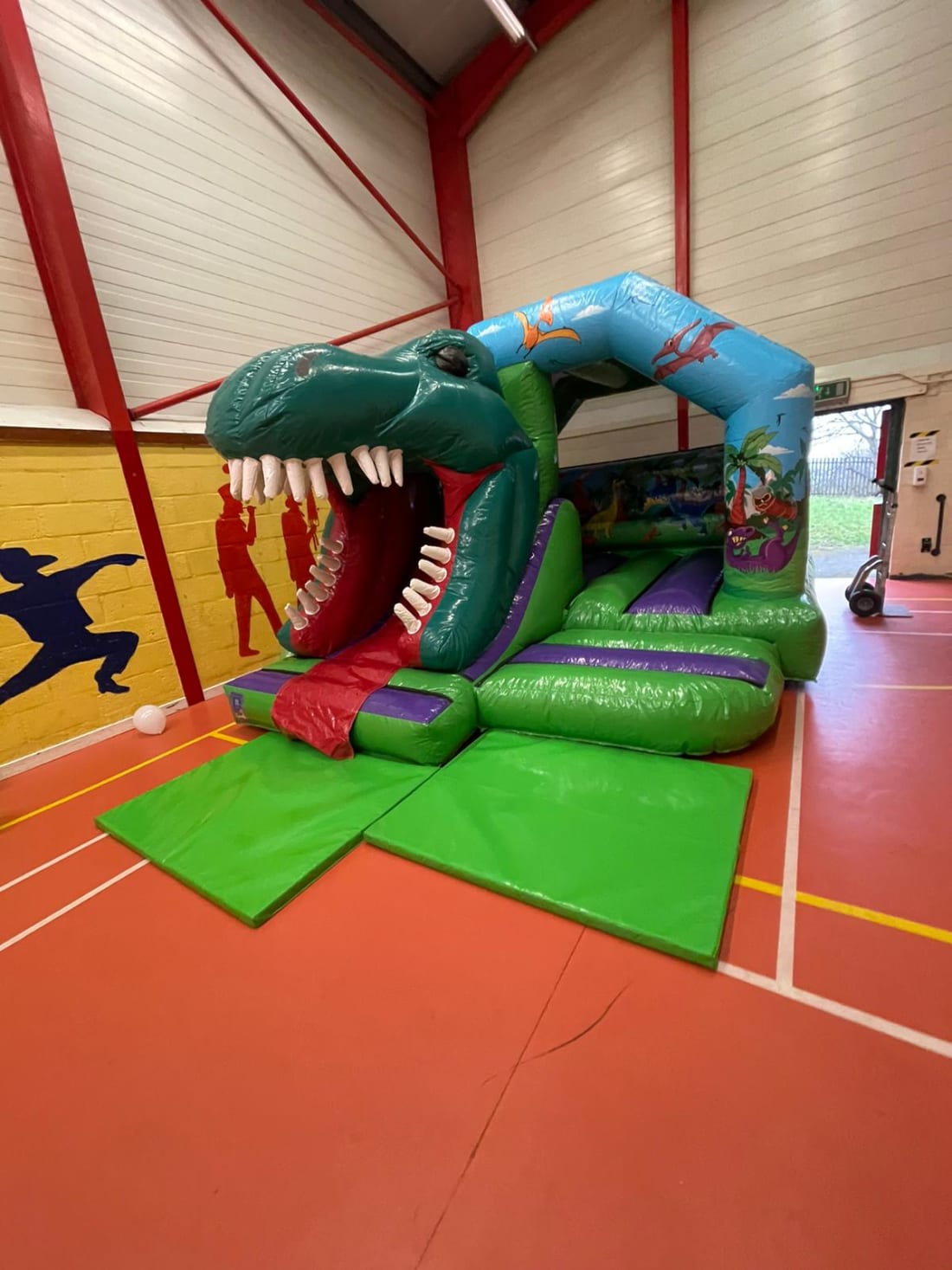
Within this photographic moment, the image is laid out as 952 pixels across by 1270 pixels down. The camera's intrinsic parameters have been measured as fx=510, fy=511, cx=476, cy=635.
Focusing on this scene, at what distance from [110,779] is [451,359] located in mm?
2247

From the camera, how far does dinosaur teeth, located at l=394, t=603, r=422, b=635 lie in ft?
Answer: 6.79

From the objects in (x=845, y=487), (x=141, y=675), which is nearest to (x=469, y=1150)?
(x=141, y=675)

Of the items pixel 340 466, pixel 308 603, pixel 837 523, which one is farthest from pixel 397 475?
pixel 837 523

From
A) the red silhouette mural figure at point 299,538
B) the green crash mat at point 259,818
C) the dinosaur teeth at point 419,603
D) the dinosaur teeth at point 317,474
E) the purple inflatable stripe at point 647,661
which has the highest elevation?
the dinosaur teeth at point 317,474

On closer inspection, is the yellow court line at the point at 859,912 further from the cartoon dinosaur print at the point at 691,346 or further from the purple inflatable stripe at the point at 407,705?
the cartoon dinosaur print at the point at 691,346

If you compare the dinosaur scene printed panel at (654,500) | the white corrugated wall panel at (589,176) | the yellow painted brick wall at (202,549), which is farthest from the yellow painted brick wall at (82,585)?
the white corrugated wall panel at (589,176)

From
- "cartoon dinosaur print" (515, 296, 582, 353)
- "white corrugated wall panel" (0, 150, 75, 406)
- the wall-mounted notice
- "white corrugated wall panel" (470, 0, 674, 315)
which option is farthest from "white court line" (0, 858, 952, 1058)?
"white corrugated wall panel" (470, 0, 674, 315)

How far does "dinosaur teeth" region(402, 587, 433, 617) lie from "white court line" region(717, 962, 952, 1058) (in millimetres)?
1487

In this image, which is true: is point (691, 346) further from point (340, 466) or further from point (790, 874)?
point (790, 874)

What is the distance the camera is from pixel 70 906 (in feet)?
4.54

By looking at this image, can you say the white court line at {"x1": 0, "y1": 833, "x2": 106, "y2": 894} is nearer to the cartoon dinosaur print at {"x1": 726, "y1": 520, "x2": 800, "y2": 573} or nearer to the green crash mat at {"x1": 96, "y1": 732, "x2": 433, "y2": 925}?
the green crash mat at {"x1": 96, "y1": 732, "x2": 433, "y2": 925}

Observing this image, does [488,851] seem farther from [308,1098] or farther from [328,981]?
[308,1098]

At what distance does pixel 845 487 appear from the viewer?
682 cm

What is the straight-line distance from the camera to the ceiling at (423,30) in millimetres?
4219
